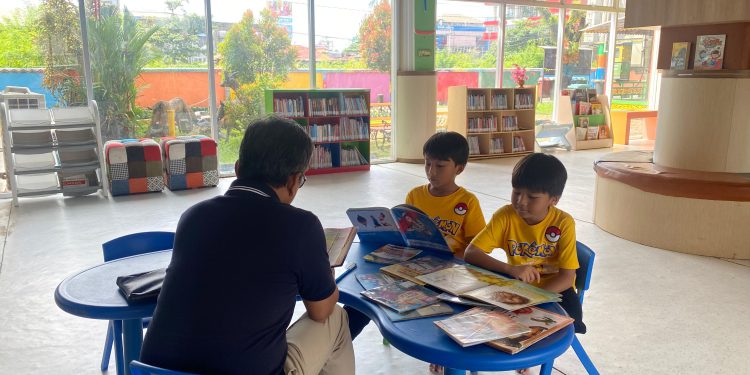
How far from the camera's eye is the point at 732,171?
455cm

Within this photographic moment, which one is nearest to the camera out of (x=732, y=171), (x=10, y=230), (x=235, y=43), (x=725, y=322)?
(x=725, y=322)

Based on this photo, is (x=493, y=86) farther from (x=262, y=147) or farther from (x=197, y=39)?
(x=262, y=147)

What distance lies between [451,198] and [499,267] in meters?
0.66

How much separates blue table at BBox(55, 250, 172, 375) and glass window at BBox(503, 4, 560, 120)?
359 inches

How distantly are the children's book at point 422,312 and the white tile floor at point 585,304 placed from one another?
115cm

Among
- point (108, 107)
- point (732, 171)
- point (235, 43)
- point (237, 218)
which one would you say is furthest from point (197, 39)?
point (237, 218)

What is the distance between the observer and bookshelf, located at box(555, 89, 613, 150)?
10.5m

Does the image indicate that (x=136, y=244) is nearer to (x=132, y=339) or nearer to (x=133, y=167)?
(x=132, y=339)

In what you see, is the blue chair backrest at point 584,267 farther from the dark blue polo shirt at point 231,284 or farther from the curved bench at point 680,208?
the curved bench at point 680,208

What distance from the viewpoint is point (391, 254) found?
214 centimetres

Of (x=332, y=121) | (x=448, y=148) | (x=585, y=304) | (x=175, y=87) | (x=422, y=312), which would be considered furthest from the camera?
(x=332, y=121)

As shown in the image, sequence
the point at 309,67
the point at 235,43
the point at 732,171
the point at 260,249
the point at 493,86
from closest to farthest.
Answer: the point at 260,249 → the point at 732,171 → the point at 235,43 → the point at 309,67 → the point at 493,86

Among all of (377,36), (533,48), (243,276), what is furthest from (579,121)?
(243,276)

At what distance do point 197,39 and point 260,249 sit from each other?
698 centimetres
